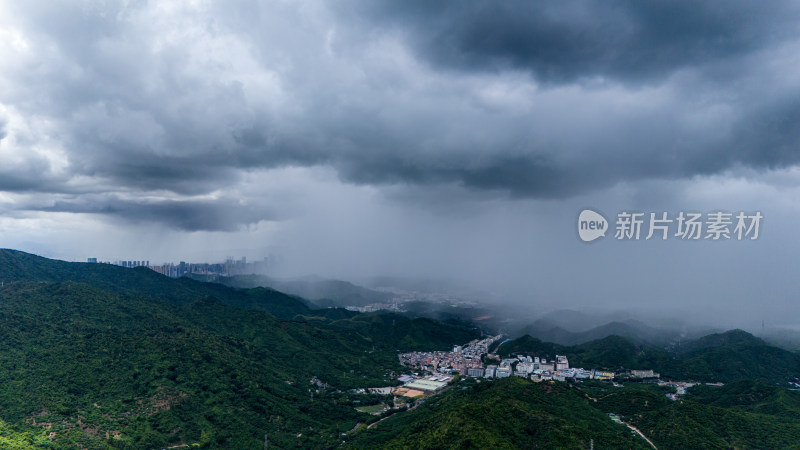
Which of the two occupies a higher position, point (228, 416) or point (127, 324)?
point (127, 324)

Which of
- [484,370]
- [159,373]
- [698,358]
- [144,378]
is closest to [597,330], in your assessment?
[698,358]

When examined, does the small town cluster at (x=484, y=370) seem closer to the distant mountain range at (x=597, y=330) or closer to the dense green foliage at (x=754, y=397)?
the dense green foliage at (x=754, y=397)

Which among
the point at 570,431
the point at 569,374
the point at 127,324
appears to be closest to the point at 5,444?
the point at 127,324

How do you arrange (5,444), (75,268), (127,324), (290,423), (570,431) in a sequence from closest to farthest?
(5,444) < (570,431) < (290,423) < (127,324) < (75,268)

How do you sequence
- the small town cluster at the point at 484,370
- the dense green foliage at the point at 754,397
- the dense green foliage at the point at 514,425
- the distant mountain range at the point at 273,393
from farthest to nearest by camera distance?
the small town cluster at the point at 484,370 → the dense green foliage at the point at 754,397 → the distant mountain range at the point at 273,393 → the dense green foliage at the point at 514,425

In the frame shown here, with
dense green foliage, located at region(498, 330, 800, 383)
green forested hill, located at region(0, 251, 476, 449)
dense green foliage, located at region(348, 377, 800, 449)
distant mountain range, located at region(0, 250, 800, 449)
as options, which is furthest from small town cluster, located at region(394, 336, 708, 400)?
dense green foliage, located at region(348, 377, 800, 449)

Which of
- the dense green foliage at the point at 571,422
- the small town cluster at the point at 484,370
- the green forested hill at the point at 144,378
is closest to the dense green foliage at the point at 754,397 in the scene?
the dense green foliage at the point at 571,422

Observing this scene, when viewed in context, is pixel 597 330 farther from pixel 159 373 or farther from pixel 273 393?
pixel 159 373

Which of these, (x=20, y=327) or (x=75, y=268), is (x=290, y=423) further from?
(x=75, y=268)
